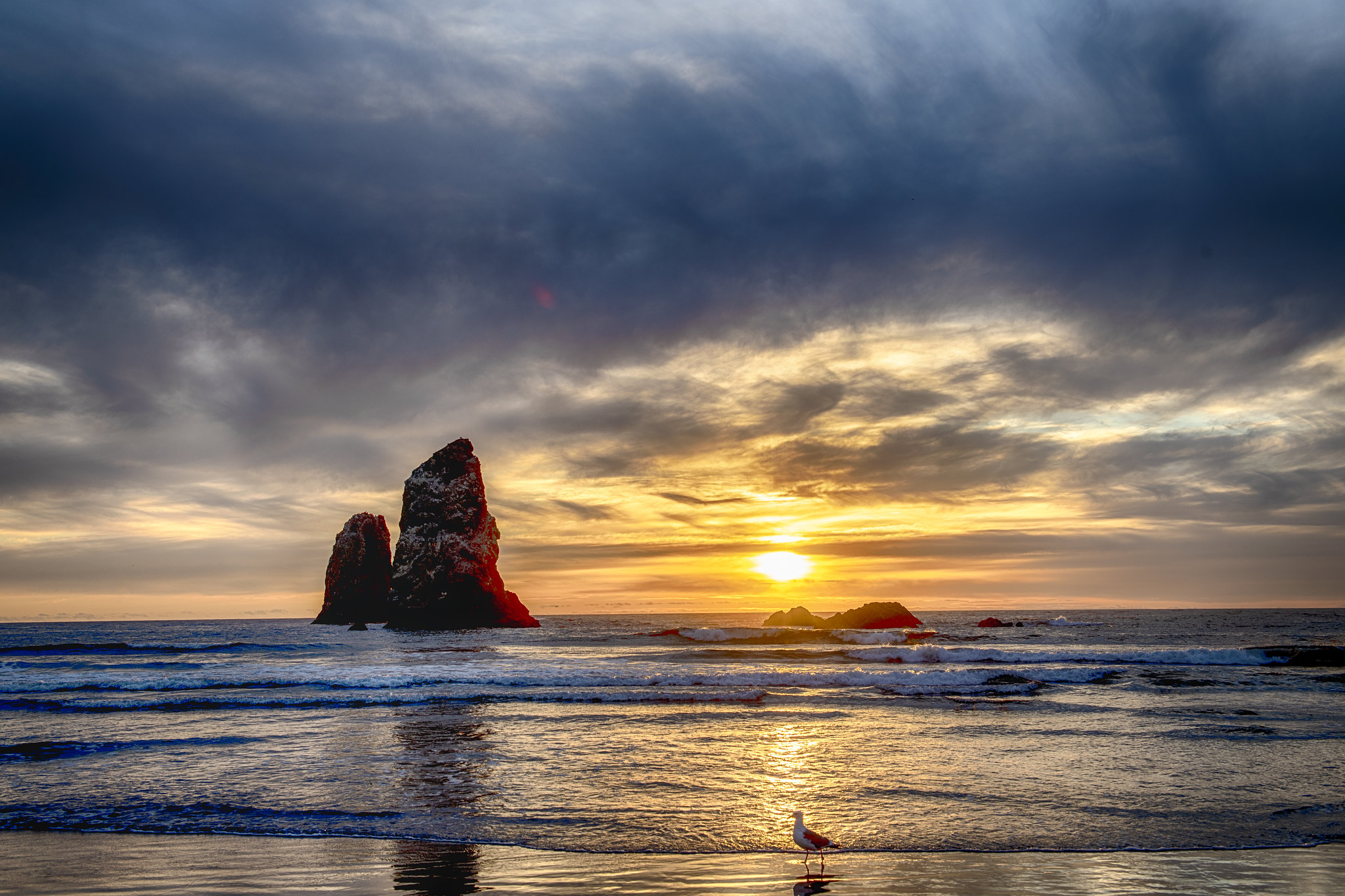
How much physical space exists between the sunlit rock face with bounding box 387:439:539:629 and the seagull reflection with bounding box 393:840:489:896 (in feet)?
269

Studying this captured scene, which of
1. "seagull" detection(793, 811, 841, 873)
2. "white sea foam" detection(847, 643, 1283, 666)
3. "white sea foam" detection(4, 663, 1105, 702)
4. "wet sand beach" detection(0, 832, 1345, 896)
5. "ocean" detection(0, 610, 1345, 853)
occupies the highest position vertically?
"seagull" detection(793, 811, 841, 873)

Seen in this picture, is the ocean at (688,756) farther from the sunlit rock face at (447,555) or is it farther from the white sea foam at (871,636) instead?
the sunlit rock face at (447,555)

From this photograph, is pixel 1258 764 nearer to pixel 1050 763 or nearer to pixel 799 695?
pixel 1050 763

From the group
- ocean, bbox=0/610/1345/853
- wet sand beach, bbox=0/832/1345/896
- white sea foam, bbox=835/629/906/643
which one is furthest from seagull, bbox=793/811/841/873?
white sea foam, bbox=835/629/906/643

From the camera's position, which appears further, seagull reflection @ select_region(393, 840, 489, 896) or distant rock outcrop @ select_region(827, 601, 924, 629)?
distant rock outcrop @ select_region(827, 601, 924, 629)

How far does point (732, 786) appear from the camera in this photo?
11.3 meters

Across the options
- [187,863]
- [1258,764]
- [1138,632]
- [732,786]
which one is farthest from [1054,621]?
[187,863]

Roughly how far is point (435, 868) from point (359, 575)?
11195 cm

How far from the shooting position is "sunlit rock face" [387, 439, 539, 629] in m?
86.3

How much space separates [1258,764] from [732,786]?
9687 mm

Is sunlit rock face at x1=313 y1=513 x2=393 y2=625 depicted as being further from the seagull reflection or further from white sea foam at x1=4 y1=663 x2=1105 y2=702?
the seagull reflection

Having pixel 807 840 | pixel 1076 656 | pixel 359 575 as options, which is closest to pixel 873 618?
pixel 1076 656

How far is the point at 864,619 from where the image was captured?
226ft

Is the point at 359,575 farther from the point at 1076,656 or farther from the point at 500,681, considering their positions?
the point at 1076,656
